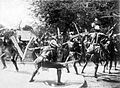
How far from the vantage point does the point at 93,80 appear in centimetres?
989

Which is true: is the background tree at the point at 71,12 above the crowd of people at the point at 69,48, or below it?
above

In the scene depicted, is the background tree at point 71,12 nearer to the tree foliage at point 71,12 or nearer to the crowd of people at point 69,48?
the tree foliage at point 71,12

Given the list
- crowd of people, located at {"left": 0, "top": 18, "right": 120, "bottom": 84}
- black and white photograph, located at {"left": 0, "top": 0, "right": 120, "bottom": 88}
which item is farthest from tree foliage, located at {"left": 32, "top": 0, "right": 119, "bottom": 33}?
crowd of people, located at {"left": 0, "top": 18, "right": 120, "bottom": 84}

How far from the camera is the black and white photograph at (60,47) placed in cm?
827

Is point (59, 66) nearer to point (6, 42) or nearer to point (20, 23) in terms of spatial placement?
point (20, 23)

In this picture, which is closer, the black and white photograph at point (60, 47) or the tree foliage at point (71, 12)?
the black and white photograph at point (60, 47)

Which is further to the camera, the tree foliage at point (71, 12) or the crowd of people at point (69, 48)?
the tree foliage at point (71, 12)

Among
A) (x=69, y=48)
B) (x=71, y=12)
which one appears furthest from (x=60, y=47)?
(x=71, y=12)

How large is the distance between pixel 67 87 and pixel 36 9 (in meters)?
12.0

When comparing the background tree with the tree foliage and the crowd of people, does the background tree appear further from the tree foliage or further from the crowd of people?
the crowd of people

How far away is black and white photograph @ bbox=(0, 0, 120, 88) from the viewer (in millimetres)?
8266

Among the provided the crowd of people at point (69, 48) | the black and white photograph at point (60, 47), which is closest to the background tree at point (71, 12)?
the black and white photograph at point (60, 47)

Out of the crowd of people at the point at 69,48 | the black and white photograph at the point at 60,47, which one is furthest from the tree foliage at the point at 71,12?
the crowd of people at the point at 69,48

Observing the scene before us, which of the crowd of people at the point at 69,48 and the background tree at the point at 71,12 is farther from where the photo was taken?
the background tree at the point at 71,12
